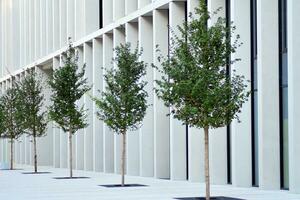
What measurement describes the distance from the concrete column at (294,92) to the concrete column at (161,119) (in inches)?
446

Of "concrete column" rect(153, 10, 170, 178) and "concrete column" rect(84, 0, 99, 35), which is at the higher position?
"concrete column" rect(84, 0, 99, 35)

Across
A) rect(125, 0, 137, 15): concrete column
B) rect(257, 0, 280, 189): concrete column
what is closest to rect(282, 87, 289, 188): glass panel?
rect(257, 0, 280, 189): concrete column

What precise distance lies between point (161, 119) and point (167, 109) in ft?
1.80

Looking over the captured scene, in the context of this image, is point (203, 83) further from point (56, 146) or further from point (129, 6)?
point (56, 146)

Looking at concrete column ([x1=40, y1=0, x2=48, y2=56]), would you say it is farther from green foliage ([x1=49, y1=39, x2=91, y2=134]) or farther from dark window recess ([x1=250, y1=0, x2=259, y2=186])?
dark window recess ([x1=250, y1=0, x2=259, y2=186])

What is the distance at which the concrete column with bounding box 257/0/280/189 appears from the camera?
22.2 meters

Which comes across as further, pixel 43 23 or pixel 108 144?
pixel 43 23

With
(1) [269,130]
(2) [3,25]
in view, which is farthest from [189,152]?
(2) [3,25]

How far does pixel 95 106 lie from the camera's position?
40.7 metres

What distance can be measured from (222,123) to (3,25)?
2389 inches

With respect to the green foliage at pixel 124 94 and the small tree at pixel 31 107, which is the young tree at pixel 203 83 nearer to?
the green foliage at pixel 124 94

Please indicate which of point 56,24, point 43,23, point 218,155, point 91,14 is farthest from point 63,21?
point 218,155

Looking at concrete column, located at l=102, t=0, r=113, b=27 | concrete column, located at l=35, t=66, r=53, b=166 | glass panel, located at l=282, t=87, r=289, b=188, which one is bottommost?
concrete column, located at l=35, t=66, r=53, b=166

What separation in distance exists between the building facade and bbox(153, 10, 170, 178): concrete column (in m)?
0.05
